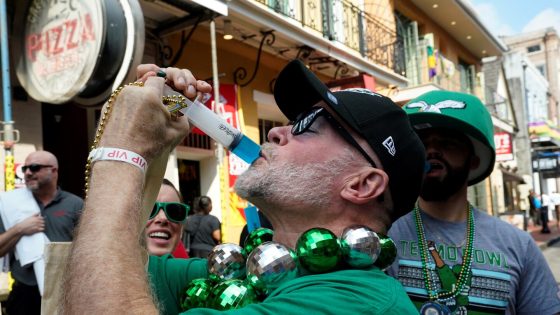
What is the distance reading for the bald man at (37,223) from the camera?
12.3 feet

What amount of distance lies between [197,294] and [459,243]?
114 centimetres

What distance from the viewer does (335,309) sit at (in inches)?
41.5

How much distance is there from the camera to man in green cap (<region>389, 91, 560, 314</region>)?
1.90 m

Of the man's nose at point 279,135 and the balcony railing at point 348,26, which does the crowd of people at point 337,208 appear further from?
the balcony railing at point 348,26

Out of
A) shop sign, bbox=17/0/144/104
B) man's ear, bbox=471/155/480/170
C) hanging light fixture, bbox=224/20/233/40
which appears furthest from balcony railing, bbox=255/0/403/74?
man's ear, bbox=471/155/480/170

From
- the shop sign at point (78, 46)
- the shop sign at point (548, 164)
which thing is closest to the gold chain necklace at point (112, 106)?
the shop sign at point (78, 46)

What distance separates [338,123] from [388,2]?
12.8 meters

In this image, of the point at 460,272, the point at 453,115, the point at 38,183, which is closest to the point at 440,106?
the point at 453,115

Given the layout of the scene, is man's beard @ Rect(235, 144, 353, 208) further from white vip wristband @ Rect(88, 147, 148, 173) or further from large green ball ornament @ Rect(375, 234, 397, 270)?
white vip wristband @ Rect(88, 147, 148, 173)

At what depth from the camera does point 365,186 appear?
1432 mm

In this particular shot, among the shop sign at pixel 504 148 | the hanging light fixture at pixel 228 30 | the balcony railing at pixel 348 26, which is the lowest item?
the shop sign at pixel 504 148

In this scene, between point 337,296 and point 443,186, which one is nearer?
point 337,296

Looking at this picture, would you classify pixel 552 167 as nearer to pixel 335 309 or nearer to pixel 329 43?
pixel 329 43

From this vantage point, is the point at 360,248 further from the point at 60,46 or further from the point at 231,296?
the point at 60,46
